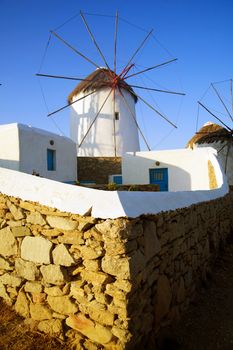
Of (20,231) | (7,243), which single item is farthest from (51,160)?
(20,231)

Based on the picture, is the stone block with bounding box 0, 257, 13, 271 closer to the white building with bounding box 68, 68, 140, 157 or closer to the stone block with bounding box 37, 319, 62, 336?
the stone block with bounding box 37, 319, 62, 336

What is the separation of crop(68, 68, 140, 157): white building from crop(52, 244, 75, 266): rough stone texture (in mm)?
15082

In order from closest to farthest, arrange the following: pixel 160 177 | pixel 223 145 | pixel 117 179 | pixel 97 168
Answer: pixel 160 177
pixel 117 179
pixel 97 168
pixel 223 145

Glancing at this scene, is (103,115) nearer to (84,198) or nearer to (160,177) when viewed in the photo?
(160,177)

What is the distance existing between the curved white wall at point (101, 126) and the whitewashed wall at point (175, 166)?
13.9 ft

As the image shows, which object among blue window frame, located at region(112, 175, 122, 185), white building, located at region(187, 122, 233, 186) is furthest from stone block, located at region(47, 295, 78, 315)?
white building, located at region(187, 122, 233, 186)

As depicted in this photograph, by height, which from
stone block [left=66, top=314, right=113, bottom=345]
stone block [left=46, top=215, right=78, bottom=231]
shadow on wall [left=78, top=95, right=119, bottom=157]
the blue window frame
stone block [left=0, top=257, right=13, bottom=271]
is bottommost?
stone block [left=66, top=314, right=113, bottom=345]

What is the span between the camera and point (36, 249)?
312 cm

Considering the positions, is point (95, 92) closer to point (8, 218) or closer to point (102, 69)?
point (102, 69)

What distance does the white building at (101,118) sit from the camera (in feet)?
59.2

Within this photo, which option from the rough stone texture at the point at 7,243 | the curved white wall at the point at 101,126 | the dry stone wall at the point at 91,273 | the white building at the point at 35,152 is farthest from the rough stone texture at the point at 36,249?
the curved white wall at the point at 101,126

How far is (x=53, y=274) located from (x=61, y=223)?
0.60 meters

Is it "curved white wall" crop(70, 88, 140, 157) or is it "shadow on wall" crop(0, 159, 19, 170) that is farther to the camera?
"curved white wall" crop(70, 88, 140, 157)

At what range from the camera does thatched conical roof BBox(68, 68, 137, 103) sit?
60.2 feet
